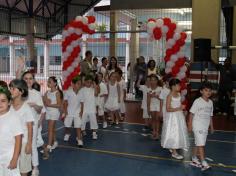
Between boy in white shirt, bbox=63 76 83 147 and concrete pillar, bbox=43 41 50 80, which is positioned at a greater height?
concrete pillar, bbox=43 41 50 80

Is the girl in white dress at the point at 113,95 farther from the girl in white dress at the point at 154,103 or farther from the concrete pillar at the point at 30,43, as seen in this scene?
the concrete pillar at the point at 30,43

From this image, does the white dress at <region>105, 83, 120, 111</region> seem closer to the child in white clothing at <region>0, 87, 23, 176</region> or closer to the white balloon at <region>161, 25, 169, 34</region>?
the white balloon at <region>161, 25, 169, 34</region>

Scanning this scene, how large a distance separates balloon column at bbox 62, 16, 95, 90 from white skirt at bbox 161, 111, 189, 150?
3.86 metres

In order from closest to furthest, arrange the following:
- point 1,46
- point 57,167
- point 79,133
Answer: point 57,167, point 79,133, point 1,46

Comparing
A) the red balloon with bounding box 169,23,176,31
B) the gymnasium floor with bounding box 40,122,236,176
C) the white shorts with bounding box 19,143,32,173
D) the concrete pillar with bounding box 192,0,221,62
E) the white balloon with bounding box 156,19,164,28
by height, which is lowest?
the gymnasium floor with bounding box 40,122,236,176

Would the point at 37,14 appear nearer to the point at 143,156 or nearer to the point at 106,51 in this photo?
the point at 106,51

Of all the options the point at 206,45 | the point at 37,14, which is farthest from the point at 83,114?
the point at 37,14

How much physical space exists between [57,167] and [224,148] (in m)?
2.84

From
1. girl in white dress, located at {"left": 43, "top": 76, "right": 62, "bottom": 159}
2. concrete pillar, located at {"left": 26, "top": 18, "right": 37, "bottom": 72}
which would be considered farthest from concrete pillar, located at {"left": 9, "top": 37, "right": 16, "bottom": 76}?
girl in white dress, located at {"left": 43, "top": 76, "right": 62, "bottom": 159}

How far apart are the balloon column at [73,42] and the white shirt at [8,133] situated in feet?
18.5

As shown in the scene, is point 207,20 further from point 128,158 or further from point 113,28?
point 128,158

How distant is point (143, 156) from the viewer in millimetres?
5254

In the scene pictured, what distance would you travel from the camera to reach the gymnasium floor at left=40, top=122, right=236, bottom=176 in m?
4.55

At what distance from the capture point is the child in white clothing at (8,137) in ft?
9.07
